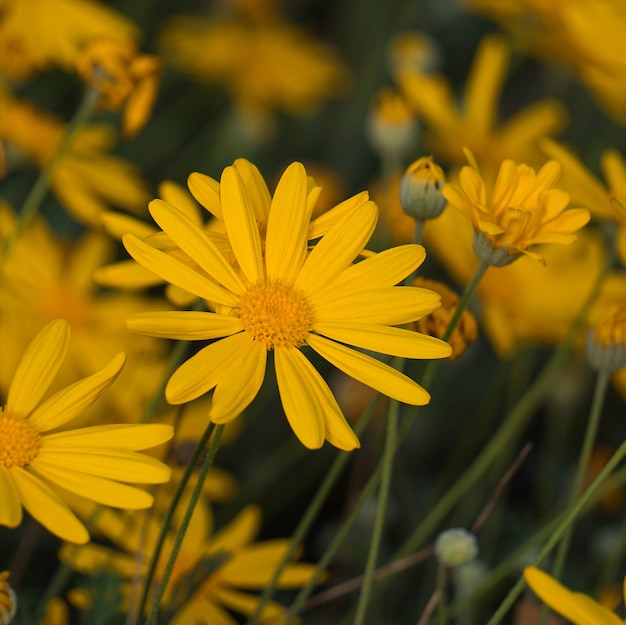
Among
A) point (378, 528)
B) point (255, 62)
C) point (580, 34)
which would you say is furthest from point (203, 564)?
point (255, 62)

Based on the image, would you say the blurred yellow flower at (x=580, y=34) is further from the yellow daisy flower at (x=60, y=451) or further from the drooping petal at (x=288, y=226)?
the yellow daisy flower at (x=60, y=451)

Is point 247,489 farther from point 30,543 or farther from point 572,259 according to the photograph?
point 572,259

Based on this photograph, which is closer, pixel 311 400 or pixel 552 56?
Answer: pixel 311 400

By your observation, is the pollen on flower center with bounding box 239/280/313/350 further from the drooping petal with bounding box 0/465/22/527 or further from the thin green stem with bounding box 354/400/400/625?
the drooping petal with bounding box 0/465/22/527

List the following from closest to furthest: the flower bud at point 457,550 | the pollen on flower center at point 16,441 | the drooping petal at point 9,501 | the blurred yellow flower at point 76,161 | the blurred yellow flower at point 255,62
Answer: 1. the drooping petal at point 9,501
2. the pollen on flower center at point 16,441
3. the flower bud at point 457,550
4. the blurred yellow flower at point 76,161
5. the blurred yellow flower at point 255,62

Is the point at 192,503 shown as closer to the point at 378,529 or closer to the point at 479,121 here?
the point at 378,529

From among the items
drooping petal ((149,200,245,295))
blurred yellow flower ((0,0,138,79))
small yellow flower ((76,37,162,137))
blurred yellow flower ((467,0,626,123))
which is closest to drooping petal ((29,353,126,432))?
drooping petal ((149,200,245,295))

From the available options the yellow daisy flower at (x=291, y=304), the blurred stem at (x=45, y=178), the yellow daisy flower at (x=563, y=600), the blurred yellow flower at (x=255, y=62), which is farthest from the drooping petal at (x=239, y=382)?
the blurred yellow flower at (x=255, y=62)

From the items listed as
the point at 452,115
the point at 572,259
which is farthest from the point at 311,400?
the point at 452,115
